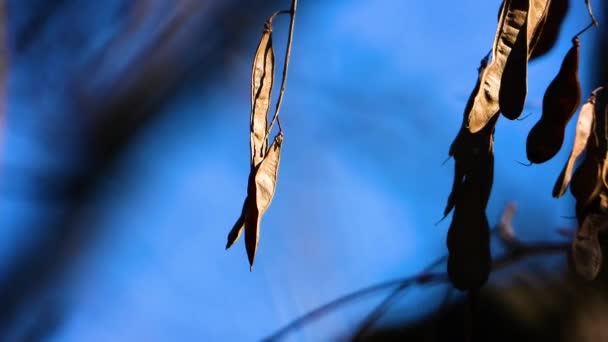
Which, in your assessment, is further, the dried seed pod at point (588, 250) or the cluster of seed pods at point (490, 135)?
the dried seed pod at point (588, 250)

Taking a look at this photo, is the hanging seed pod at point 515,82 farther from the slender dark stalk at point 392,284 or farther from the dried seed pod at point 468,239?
the slender dark stalk at point 392,284

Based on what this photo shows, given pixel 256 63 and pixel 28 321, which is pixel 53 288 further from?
pixel 256 63

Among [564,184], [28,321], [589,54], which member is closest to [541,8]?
[564,184]

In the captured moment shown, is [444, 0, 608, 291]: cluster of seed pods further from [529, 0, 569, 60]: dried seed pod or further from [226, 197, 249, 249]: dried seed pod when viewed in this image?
[226, 197, 249, 249]: dried seed pod

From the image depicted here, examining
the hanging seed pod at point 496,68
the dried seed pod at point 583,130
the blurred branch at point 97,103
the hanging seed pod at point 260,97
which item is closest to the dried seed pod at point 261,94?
the hanging seed pod at point 260,97

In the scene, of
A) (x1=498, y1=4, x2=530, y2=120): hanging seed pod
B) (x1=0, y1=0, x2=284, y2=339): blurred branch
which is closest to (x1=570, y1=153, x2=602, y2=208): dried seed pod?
(x1=498, y1=4, x2=530, y2=120): hanging seed pod

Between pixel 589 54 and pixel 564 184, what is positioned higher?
pixel 589 54
